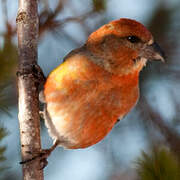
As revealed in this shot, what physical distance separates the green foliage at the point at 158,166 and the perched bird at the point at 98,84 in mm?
666

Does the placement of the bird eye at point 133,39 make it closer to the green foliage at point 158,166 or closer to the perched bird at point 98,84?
the perched bird at point 98,84

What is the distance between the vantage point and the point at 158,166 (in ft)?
4.77

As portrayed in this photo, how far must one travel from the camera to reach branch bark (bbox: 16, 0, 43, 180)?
1.84 meters

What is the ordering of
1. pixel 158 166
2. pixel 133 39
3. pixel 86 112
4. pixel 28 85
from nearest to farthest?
pixel 158 166, pixel 28 85, pixel 86 112, pixel 133 39

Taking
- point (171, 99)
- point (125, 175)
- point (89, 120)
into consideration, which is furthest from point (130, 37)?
point (125, 175)

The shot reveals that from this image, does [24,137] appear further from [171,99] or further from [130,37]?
[171,99]

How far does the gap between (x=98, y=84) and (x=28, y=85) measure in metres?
0.40

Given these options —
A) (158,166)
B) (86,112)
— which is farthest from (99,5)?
(158,166)

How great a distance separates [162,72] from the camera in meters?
2.79

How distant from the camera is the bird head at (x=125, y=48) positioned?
220 cm

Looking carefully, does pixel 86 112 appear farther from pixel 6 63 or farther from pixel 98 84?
pixel 6 63

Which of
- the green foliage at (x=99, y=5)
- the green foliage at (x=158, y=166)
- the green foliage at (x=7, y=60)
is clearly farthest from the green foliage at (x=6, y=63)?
the green foliage at (x=99, y=5)

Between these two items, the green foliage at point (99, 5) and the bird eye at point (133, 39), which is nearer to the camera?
the bird eye at point (133, 39)

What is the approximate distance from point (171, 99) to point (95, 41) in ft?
2.76
